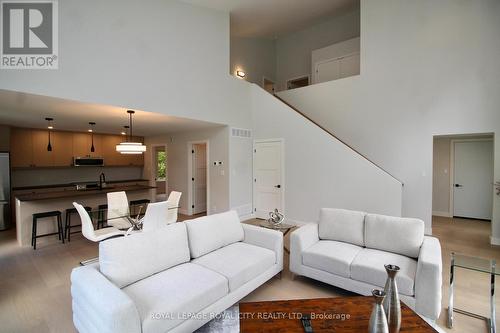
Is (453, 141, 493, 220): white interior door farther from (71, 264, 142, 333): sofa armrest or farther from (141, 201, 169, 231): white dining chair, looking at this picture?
(71, 264, 142, 333): sofa armrest

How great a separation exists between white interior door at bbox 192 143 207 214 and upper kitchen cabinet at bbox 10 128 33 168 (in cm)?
425

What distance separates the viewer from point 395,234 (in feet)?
9.18

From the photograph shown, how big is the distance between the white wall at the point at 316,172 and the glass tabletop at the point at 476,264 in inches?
83.1

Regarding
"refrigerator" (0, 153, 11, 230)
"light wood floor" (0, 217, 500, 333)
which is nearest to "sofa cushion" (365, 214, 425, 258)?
"light wood floor" (0, 217, 500, 333)

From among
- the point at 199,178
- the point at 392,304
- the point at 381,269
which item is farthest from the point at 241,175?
the point at 392,304

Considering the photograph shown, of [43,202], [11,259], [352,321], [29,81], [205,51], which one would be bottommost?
[11,259]

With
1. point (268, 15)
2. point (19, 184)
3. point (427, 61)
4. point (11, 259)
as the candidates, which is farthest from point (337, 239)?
point (19, 184)

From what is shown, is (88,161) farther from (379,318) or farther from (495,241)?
(495,241)

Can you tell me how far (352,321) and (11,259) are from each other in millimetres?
5032

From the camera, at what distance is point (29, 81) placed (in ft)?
10.2

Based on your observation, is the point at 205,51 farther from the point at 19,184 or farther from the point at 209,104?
the point at 19,184

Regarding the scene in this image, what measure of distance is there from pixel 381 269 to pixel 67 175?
8440mm

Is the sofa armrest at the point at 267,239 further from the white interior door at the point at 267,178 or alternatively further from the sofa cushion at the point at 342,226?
the white interior door at the point at 267,178

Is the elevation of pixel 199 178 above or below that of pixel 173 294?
above
